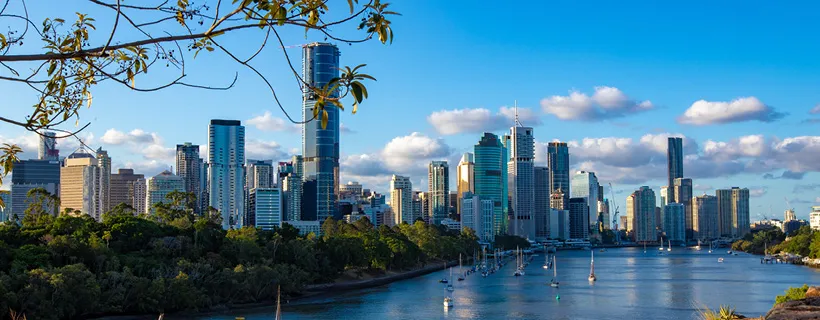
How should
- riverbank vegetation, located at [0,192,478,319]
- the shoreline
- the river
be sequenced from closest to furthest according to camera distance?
1. riverbank vegetation, located at [0,192,478,319]
2. the shoreline
3. the river

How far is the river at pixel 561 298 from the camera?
235ft

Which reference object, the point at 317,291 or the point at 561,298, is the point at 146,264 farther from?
the point at 561,298

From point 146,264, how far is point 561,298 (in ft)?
132

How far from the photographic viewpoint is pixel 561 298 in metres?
86.6

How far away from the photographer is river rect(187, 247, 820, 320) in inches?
2825

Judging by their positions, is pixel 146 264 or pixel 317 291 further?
pixel 317 291

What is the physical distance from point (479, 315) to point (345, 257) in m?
37.3

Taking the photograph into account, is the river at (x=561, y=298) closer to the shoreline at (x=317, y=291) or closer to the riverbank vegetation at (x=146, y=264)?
the shoreline at (x=317, y=291)

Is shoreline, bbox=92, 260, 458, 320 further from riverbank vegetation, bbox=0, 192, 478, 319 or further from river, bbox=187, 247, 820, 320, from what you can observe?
river, bbox=187, 247, 820, 320

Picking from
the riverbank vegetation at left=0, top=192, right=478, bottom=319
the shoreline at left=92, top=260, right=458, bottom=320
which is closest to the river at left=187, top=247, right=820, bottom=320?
the shoreline at left=92, top=260, right=458, bottom=320

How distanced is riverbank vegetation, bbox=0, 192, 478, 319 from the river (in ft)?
13.6

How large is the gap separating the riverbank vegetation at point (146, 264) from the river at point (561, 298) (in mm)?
4153

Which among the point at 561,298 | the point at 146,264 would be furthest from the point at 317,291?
the point at 561,298

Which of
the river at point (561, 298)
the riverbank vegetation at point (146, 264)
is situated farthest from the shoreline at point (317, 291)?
the river at point (561, 298)
